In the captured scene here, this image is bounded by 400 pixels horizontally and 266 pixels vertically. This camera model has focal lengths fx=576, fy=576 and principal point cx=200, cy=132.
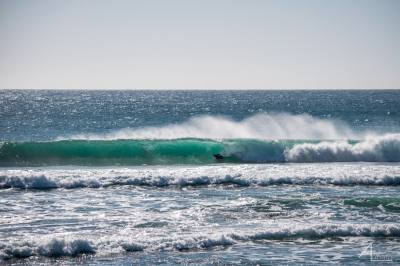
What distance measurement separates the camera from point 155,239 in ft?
39.3

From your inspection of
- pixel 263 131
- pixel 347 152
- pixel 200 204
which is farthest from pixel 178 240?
pixel 263 131

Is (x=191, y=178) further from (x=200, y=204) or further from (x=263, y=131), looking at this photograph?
(x=263, y=131)

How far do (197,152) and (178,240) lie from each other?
17.6 meters

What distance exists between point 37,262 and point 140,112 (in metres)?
63.2

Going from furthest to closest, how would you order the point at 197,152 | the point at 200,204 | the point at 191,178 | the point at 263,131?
the point at 263,131 < the point at 197,152 < the point at 191,178 < the point at 200,204

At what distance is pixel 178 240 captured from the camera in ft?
39.0

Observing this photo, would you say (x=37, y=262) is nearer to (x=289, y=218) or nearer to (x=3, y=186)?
(x=289, y=218)

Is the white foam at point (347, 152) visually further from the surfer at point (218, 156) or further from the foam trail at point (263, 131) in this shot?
the foam trail at point (263, 131)

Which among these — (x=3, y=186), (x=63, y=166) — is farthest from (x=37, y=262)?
(x=63, y=166)

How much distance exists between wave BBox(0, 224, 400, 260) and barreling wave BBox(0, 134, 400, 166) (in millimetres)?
15054

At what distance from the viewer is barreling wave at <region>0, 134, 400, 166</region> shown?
2809cm

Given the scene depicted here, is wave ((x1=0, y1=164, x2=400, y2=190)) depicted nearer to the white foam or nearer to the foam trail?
the white foam

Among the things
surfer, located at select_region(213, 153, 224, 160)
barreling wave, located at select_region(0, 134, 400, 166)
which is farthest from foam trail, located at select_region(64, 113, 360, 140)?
surfer, located at select_region(213, 153, 224, 160)

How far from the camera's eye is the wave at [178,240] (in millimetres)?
11328
